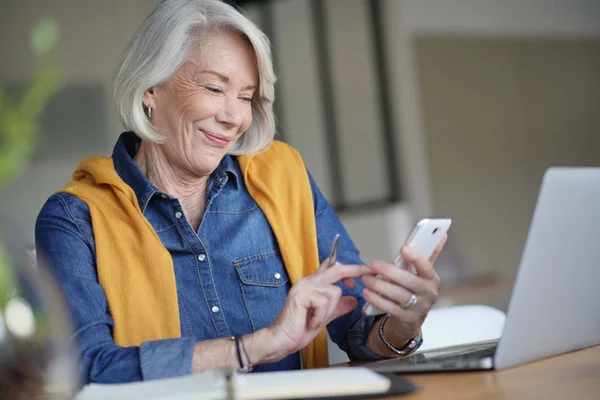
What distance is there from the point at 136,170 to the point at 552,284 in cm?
89

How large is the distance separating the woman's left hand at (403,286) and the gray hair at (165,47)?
0.63 meters

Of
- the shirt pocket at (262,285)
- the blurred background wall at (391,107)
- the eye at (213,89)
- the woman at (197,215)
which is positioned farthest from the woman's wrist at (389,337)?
the blurred background wall at (391,107)

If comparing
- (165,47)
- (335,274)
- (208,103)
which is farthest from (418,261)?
(165,47)

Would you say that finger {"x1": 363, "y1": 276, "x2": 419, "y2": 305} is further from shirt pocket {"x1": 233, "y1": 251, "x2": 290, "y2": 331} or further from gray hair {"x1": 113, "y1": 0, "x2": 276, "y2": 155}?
gray hair {"x1": 113, "y1": 0, "x2": 276, "y2": 155}

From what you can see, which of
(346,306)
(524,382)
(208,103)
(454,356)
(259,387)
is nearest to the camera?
(259,387)

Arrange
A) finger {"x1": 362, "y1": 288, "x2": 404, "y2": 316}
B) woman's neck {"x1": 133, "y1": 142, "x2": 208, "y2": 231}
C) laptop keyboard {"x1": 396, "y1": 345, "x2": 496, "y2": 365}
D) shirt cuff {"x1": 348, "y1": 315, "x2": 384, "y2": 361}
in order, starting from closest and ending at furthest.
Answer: laptop keyboard {"x1": 396, "y1": 345, "x2": 496, "y2": 365}
finger {"x1": 362, "y1": 288, "x2": 404, "y2": 316}
shirt cuff {"x1": 348, "y1": 315, "x2": 384, "y2": 361}
woman's neck {"x1": 133, "y1": 142, "x2": 208, "y2": 231}

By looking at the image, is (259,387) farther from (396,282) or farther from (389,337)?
(389,337)

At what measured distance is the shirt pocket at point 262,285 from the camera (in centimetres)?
173

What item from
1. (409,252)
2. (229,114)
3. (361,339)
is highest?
(229,114)

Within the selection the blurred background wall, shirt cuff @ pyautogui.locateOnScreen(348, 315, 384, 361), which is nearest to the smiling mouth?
shirt cuff @ pyautogui.locateOnScreen(348, 315, 384, 361)

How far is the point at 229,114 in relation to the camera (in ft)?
5.75

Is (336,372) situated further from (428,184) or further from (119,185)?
(428,184)

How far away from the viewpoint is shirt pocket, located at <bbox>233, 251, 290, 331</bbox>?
5.68ft

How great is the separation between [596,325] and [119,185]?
891mm
